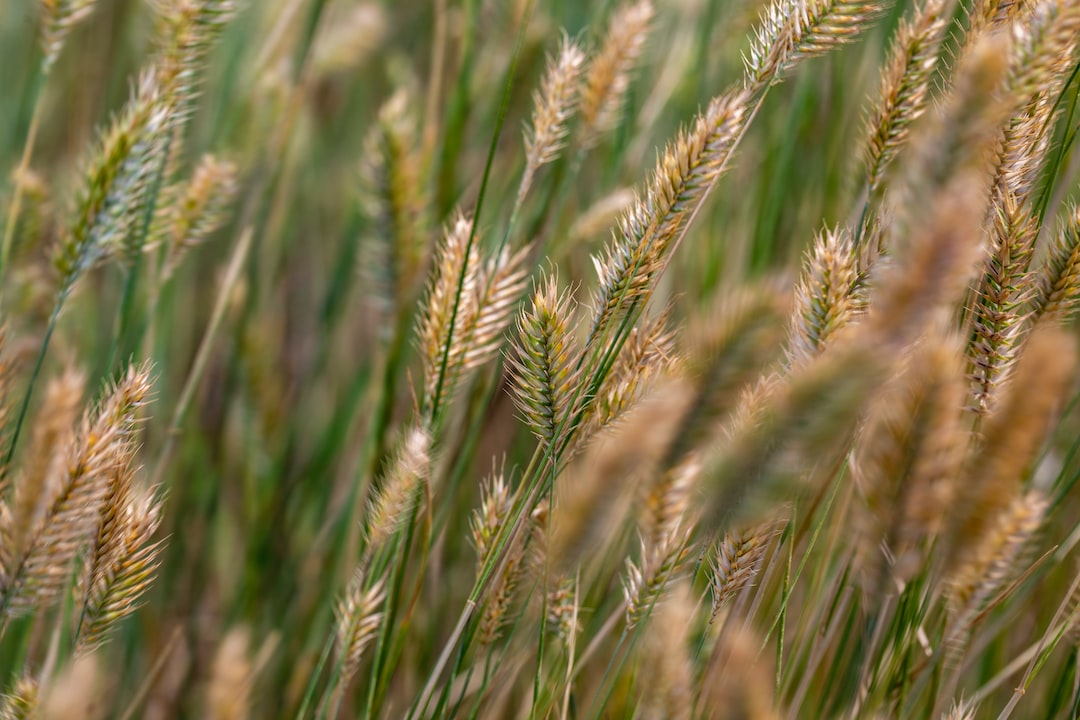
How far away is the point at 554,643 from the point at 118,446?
1.96 feet

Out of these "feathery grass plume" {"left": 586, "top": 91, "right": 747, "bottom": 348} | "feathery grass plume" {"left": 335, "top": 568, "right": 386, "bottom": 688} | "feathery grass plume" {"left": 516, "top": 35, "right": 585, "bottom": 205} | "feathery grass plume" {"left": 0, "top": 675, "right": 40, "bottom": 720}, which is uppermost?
"feathery grass plume" {"left": 516, "top": 35, "right": 585, "bottom": 205}

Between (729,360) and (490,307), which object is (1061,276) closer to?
(729,360)

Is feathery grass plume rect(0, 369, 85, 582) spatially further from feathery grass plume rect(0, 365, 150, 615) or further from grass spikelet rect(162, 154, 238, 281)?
grass spikelet rect(162, 154, 238, 281)

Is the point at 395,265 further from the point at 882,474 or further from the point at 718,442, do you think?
the point at 882,474

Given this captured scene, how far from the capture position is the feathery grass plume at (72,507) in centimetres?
76

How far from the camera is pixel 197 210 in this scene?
1.24 metres

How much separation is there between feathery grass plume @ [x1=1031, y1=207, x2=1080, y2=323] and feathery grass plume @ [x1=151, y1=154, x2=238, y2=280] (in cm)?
101

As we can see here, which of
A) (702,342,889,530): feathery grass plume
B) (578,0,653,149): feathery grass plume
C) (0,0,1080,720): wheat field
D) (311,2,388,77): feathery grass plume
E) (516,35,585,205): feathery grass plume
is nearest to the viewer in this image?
(702,342,889,530): feathery grass plume

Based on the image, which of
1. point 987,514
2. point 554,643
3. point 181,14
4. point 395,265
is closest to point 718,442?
point 987,514

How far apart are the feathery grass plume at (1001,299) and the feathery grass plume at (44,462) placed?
806 millimetres

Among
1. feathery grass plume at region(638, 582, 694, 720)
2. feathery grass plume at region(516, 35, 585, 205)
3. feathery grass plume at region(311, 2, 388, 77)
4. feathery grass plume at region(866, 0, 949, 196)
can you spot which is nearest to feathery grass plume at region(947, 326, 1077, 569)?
feathery grass plume at region(638, 582, 694, 720)

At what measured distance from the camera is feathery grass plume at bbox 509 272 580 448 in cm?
84

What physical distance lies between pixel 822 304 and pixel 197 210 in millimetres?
836

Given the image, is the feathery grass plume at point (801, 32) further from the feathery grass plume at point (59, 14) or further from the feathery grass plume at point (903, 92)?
the feathery grass plume at point (59, 14)
